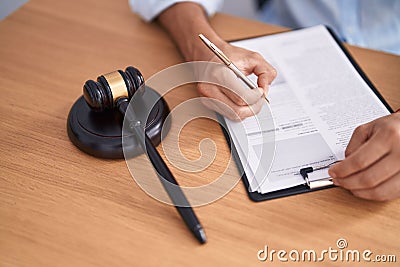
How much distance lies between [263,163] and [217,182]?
7 centimetres

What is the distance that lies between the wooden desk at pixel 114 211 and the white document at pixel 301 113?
0.04 metres

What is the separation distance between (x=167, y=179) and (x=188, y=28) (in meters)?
0.38

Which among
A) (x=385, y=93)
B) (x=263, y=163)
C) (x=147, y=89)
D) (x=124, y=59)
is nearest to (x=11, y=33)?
(x=124, y=59)

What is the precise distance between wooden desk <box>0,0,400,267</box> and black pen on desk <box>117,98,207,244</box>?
0.02 meters

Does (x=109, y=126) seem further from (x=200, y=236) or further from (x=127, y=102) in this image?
(x=200, y=236)

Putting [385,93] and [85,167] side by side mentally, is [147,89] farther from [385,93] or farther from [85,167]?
[385,93]

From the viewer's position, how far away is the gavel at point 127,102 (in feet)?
2.15

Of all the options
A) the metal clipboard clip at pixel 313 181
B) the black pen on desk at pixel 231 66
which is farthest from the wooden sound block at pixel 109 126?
the metal clipboard clip at pixel 313 181

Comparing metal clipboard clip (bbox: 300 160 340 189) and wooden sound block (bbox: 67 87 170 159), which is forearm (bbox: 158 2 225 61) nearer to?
wooden sound block (bbox: 67 87 170 159)

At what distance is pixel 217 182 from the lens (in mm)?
685

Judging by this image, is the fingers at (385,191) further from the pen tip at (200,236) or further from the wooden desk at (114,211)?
the pen tip at (200,236)

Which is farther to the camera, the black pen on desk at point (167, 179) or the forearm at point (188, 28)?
the forearm at point (188, 28)

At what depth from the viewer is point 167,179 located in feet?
2.15

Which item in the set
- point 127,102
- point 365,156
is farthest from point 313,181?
point 127,102
